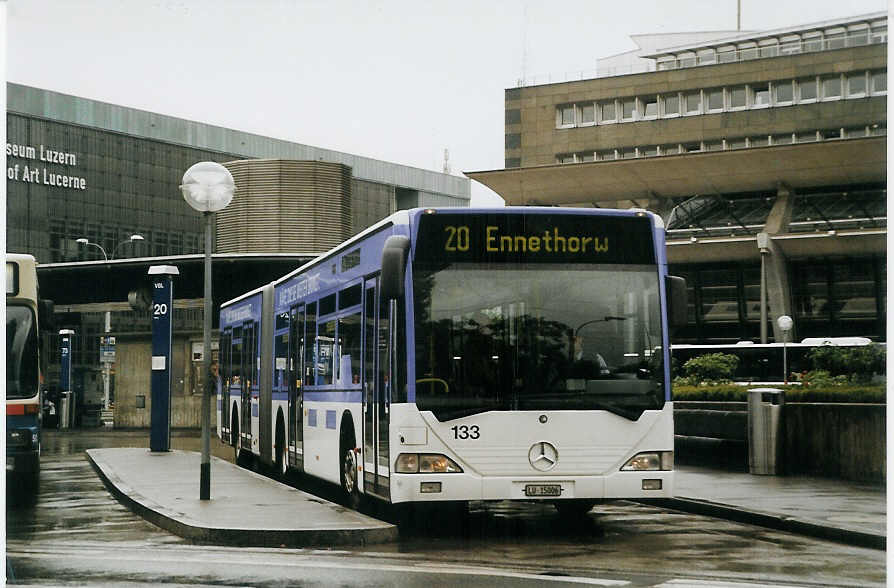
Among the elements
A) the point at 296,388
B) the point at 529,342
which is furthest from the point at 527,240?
the point at 296,388

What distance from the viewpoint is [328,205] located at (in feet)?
44.8

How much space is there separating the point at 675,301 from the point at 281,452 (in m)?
→ 7.01

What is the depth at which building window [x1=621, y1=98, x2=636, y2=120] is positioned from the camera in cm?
1243

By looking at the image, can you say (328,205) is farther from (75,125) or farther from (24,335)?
(24,335)

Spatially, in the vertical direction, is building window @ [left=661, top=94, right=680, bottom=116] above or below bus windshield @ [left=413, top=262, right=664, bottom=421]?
above

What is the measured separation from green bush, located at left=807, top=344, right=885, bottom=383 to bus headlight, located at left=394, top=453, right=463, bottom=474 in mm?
3782

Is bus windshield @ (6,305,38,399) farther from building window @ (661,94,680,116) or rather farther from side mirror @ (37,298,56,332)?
building window @ (661,94,680,116)

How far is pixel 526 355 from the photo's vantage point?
1049cm

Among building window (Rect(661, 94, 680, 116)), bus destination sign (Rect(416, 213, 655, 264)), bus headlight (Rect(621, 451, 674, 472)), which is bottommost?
bus headlight (Rect(621, 451, 674, 472))

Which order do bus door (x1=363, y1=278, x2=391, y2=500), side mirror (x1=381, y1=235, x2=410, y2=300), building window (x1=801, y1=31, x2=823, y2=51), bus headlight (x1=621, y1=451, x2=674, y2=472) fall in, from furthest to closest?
building window (x1=801, y1=31, x2=823, y2=51)
bus door (x1=363, y1=278, x2=391, y2=500)
bus headlight (x1=621, y1=451, x2=674, y2=472)
side mirror (x1=381, y1=235, x2=410, y2=300)

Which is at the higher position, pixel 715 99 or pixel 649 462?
pixel 715 99

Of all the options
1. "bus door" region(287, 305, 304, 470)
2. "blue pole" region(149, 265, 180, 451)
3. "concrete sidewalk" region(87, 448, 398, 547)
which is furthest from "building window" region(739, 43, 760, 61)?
"blue pole" region(149, 265, 180, 451)

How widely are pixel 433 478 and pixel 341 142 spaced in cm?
379

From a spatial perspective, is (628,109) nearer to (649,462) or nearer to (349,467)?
(649,462)
